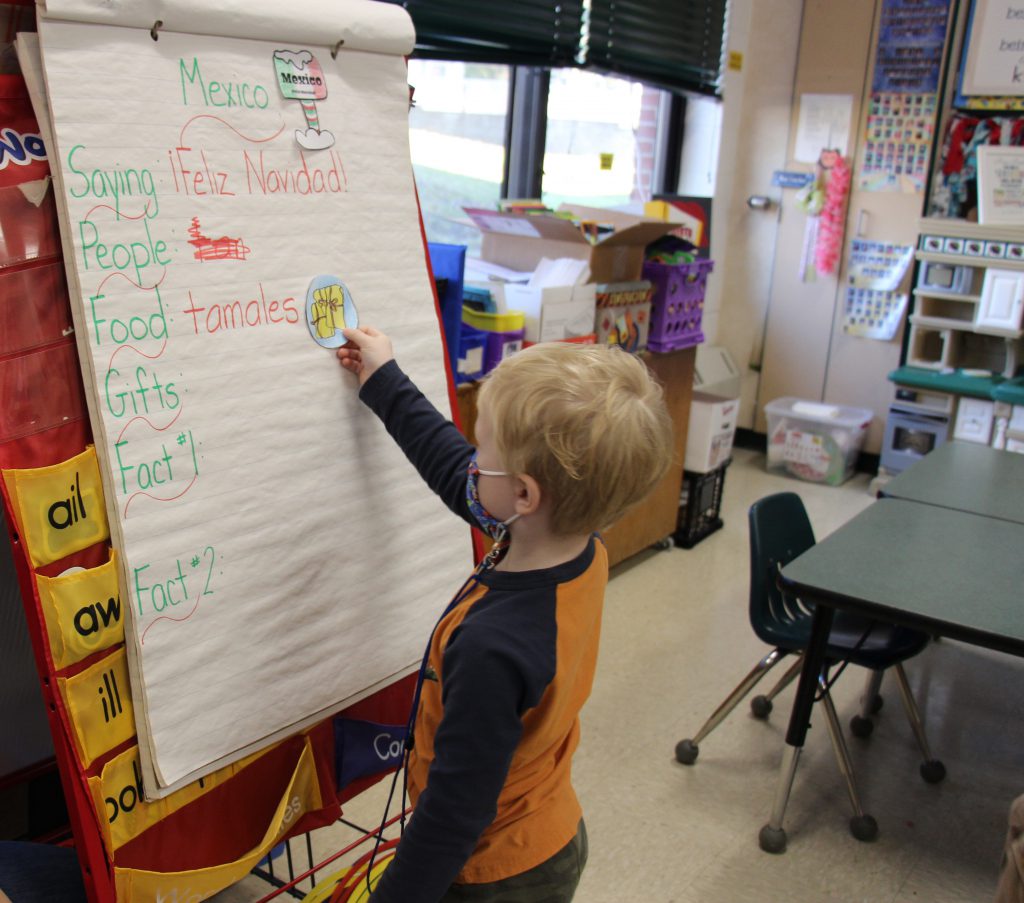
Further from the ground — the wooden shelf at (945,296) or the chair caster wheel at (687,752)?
the wooden shelf at (945,296)

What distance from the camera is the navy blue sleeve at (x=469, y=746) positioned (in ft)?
3.38

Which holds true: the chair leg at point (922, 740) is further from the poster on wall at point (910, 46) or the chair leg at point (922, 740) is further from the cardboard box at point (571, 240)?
the poster on wall at point (910, 46)

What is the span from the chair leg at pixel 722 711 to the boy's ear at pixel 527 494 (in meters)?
1.56

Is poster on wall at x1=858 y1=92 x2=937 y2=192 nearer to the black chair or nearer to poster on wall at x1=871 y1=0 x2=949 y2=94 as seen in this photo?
poster on wall at x1=871 y1=0 x2=949 y2=94

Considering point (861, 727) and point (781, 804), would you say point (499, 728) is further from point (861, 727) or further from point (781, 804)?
point (861, 727)

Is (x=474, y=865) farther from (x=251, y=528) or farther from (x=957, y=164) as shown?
(x=957, y=164)

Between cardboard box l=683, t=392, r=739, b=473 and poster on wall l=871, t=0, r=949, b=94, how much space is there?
5.86 ft

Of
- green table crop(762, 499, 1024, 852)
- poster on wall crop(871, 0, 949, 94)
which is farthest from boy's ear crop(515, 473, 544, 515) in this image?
poster on wall crop(871, 0, 949, 94)

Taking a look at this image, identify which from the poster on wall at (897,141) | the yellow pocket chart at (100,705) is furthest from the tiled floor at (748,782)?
the poster on wall at (897,141)

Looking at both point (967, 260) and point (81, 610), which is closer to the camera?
point (81, 610)

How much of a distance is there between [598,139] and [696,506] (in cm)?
155

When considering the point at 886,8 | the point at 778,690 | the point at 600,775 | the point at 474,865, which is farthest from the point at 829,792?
the point at 886,8

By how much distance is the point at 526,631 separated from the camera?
106 cm

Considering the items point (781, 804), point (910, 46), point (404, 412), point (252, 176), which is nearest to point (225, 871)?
point (404, 412)
